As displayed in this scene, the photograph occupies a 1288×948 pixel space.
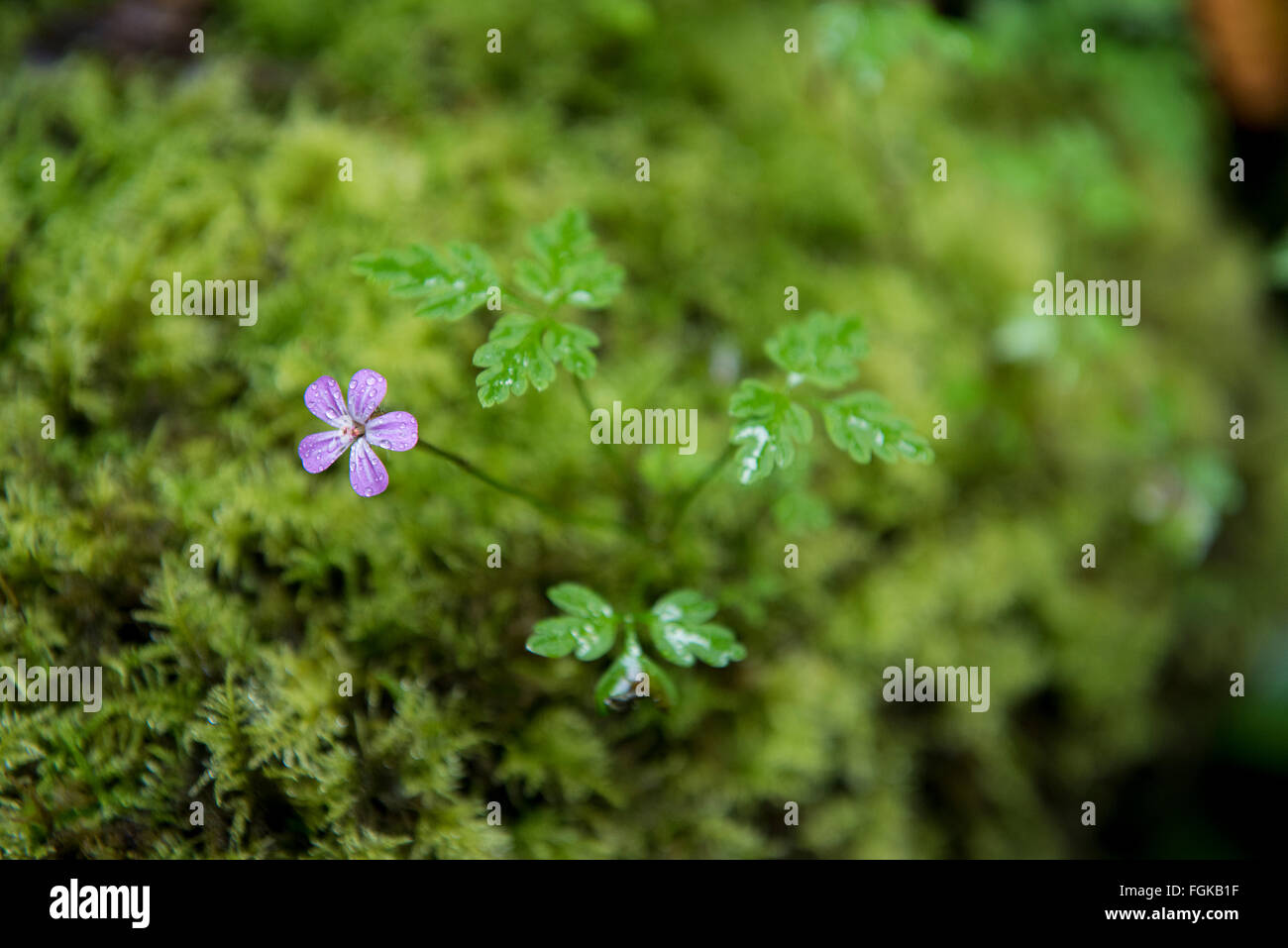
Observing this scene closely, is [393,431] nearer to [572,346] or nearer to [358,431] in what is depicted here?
[358,431]

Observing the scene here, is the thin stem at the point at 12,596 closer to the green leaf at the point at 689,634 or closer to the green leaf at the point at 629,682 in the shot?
the green leaf at the point at 629,682

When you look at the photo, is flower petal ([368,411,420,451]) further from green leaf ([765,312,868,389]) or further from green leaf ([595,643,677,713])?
green leaf ([765,312,868,389])

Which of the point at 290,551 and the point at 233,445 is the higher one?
the point at 233,445

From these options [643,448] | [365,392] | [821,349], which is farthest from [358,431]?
[821,349]

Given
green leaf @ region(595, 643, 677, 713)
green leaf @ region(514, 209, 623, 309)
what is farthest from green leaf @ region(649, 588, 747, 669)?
green leaf @ region(514, 209, 623, 309)

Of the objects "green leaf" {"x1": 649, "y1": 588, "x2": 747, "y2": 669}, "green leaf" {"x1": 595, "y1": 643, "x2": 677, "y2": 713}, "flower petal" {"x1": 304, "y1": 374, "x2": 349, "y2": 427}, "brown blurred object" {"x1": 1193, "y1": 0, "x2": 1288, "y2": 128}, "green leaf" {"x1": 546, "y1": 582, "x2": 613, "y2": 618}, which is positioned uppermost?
"brown blurred object" {"x1": 1193, "y1": 0, "x2": 1288, "y2": 128}
